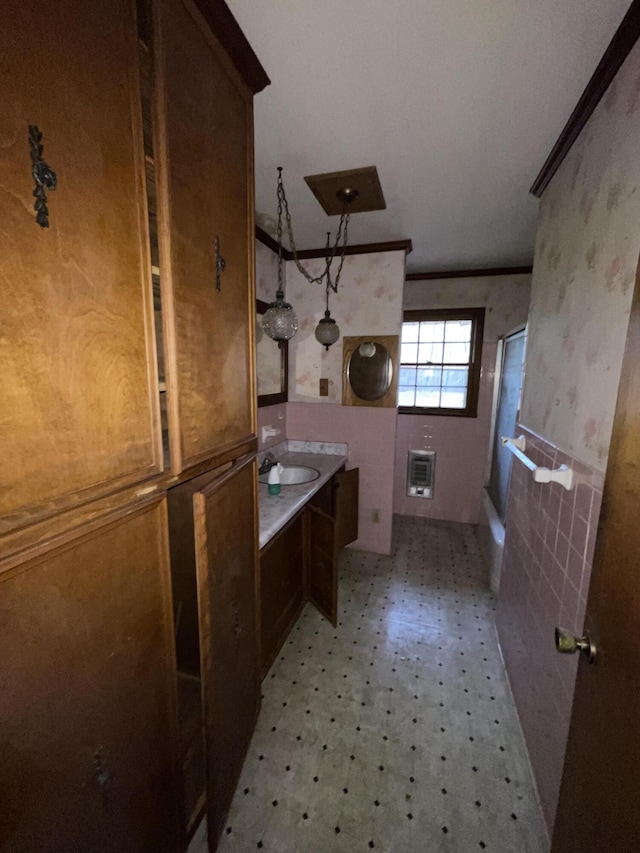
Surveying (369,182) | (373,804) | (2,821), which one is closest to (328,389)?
(369,182)

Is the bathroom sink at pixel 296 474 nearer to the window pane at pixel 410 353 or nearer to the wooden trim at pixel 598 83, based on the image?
the window pane at pixel 410 353

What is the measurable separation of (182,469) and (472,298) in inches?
125

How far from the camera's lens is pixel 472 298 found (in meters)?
3.12

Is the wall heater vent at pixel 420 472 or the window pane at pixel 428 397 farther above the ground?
the window pane at pixel 428 397

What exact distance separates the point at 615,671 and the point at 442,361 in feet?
9.83

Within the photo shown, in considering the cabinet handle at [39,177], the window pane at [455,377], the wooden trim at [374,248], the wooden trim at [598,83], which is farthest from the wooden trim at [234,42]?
the window pane at [455,377]

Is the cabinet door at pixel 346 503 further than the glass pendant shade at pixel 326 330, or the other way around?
the cabinet door at pixel 346 503

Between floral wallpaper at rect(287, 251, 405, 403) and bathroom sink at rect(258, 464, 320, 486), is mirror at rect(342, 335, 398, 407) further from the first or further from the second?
bathroom sink at rect(258, 464, 320, 486)

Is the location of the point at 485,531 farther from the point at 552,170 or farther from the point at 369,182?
the point at 369,182

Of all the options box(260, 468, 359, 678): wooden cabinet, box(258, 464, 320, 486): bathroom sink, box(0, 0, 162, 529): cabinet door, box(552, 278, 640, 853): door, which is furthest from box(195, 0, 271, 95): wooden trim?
box(258, 464, 320, 486): bathroom sink

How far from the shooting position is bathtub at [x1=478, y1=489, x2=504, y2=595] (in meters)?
2.30

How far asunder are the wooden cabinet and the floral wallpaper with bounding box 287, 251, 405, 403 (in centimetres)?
89

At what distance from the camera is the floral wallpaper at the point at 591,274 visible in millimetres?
929

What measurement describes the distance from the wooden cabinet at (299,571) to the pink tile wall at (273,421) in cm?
58
